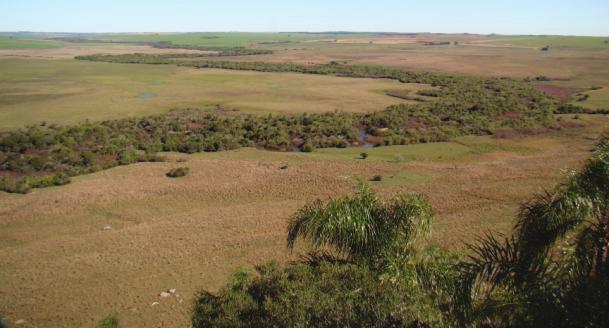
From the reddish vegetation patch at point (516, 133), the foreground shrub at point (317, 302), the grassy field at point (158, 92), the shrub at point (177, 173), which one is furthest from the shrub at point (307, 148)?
the foreground shrub at point (317, 302)

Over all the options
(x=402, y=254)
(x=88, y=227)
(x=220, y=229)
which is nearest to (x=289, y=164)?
(x=220, y=229)

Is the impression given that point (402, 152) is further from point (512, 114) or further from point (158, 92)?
point (158, 92)

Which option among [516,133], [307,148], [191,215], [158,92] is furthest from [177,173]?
[158,92]

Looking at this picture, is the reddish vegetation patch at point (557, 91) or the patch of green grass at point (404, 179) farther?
the reddish vegetation patch at point (557, 91)

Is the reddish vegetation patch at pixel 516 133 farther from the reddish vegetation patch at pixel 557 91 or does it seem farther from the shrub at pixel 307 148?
the reddish vegetation patch at pixel 557 91

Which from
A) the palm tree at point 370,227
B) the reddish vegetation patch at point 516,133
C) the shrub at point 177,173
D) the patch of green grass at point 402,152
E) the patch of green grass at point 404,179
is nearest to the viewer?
the palm tree at point 370,227

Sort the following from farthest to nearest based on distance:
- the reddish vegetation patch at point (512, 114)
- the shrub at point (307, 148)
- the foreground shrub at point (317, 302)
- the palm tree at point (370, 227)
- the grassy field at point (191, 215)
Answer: the reddish vegetation patch at point (512, 114) < the shrub at point (307, 148) < the grassy field at point (191, 215) < the palm tree at point (370, 227) < the foreground shrub at point (317, 302)

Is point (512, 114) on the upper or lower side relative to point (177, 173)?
upper
